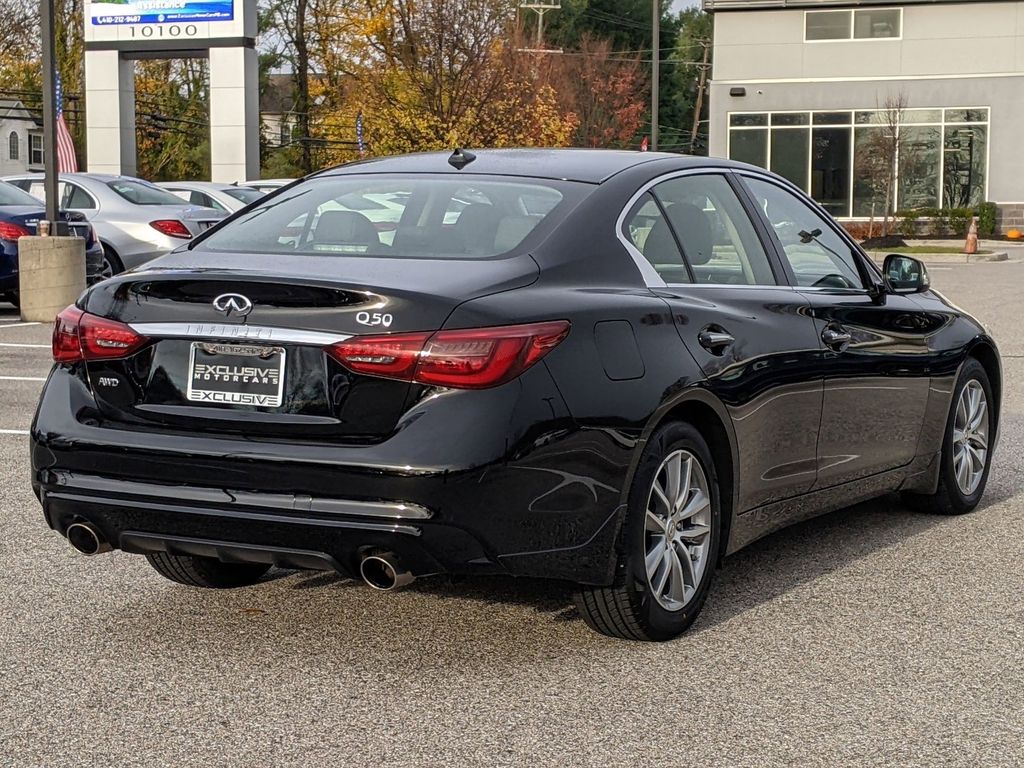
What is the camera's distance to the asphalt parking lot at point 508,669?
4.14m

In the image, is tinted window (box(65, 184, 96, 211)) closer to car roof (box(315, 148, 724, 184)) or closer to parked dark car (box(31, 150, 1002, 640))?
car roof (box(315, 148, 724, 184))

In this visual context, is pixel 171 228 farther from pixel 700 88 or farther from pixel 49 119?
pixel 700 88

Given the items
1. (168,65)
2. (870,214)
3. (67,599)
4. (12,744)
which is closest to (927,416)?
(67,599)

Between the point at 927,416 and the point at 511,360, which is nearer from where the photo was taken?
the point at 511,360

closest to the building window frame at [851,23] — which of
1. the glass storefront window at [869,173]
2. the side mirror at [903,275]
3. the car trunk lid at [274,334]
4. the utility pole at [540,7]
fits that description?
the glass storefront window at [869,173]

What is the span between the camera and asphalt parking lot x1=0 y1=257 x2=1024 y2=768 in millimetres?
4137

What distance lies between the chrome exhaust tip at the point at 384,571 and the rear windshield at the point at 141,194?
52.7 feet

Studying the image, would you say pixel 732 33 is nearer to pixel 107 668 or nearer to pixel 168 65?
pixel 168 65

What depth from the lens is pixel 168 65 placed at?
70625 millimetres

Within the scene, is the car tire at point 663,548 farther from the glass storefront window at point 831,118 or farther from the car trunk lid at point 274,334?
the glass storefront window at point 831,118

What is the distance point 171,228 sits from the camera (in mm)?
19500

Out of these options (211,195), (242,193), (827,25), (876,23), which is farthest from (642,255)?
(827,25)

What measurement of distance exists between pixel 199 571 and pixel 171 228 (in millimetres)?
14315

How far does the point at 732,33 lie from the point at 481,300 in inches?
1885
